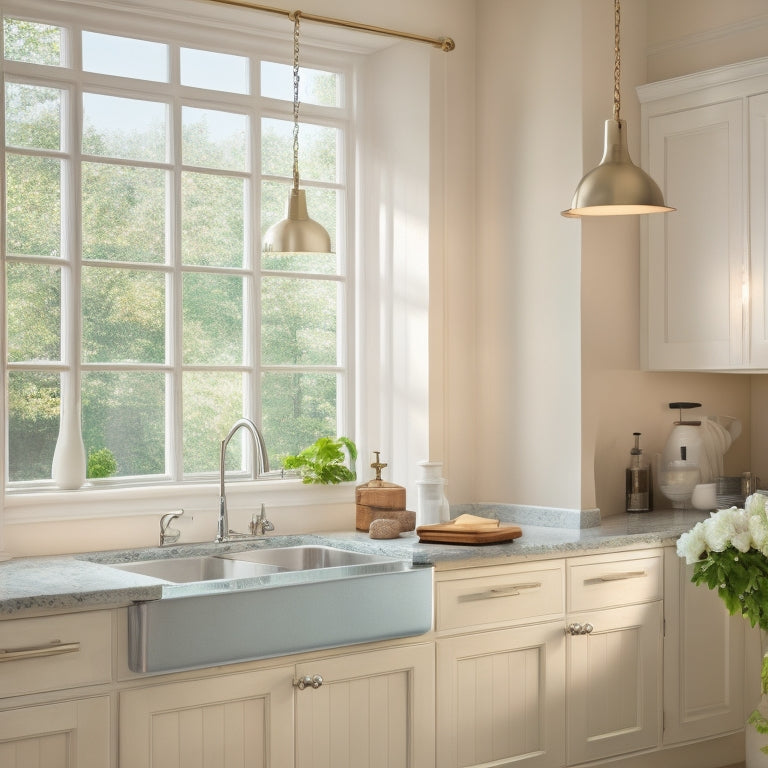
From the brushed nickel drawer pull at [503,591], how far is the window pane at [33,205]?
64.4 inches

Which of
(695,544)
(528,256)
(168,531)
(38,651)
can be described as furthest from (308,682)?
(528,256)

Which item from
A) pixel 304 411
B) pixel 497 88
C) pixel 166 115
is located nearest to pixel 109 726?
pixel 304 411

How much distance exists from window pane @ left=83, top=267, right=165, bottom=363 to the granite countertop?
0.65 m

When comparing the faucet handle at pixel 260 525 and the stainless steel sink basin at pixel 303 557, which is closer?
the stainless steel sink basin at pixel 303 557

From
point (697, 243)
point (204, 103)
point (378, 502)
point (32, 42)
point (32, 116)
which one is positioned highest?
point (32, 42)

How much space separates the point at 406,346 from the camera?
4.01 meters

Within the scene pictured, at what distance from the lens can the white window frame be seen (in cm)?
338

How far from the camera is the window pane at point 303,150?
396cm

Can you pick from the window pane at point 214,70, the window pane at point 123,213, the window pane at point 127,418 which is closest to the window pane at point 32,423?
the window pane at point 127,418

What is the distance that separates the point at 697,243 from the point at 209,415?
1.75 meters

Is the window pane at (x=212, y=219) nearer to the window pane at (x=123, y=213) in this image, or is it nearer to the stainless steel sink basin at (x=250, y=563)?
the window pane at (x=123, y=213)

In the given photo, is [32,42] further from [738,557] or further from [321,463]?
[738,557]

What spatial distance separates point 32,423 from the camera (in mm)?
3451

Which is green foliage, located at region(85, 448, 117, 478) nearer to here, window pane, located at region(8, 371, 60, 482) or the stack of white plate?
window pane, located at region(8, 371, 60, 482)
